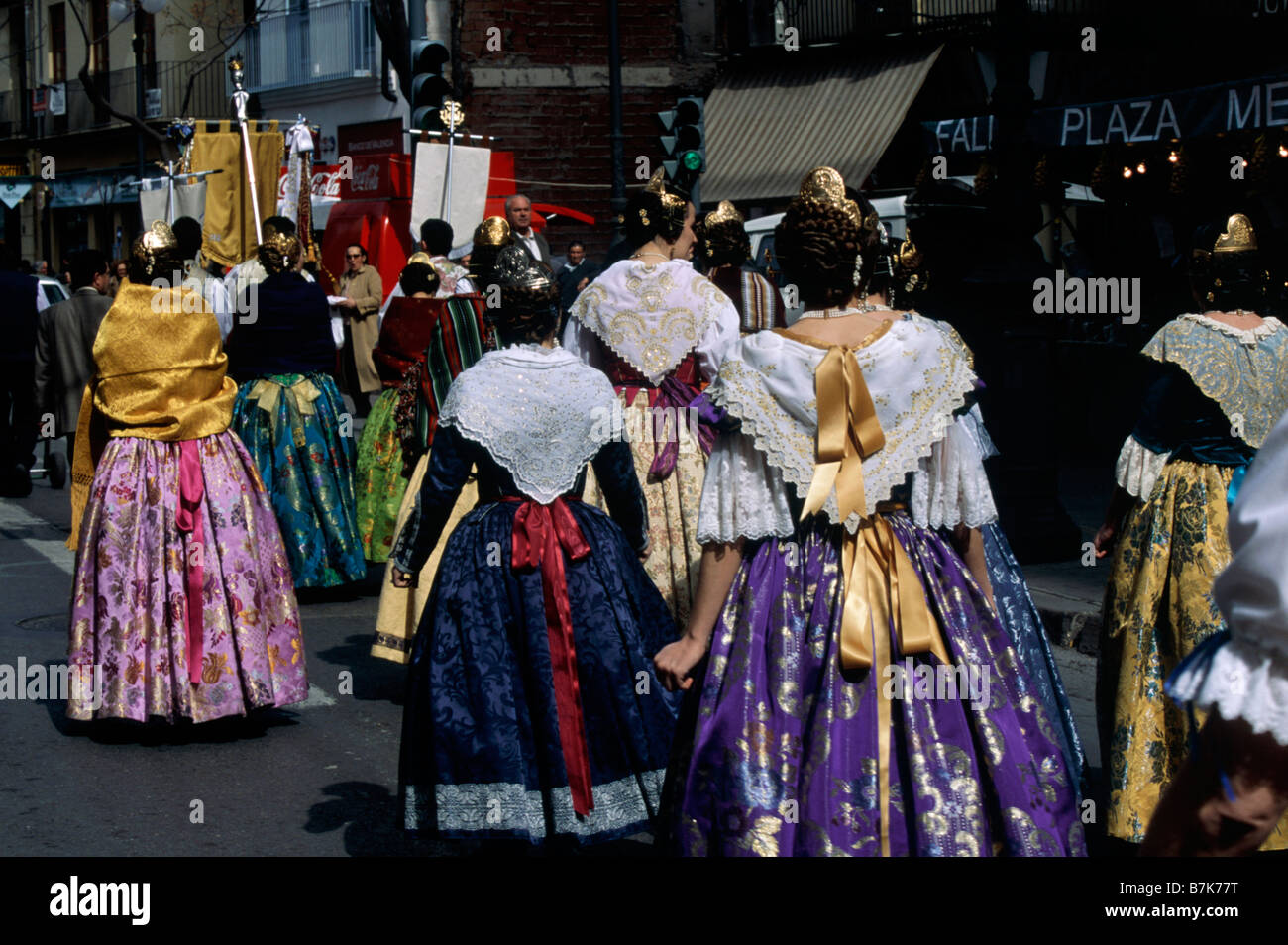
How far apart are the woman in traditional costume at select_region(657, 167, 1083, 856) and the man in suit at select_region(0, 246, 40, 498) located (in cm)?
1161

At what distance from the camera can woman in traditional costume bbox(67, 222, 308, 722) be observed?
626 cm

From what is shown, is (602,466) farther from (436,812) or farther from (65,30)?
(65,30)

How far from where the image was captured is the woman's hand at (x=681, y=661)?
3.35m

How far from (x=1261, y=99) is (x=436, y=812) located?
327 inches

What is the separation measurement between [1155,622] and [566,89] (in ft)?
66.6

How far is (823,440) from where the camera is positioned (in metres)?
3.35

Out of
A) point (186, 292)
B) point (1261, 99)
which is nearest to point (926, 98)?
point (1261, 99)

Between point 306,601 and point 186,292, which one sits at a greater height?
point 186,292

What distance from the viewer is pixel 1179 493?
16.1ft

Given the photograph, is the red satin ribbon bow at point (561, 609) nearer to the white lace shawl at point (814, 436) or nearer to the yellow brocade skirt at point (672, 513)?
the white lace shawl at point (814, 436)

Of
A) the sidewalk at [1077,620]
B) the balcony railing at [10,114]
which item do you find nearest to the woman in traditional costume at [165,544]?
the sidewalk at [1077,620]

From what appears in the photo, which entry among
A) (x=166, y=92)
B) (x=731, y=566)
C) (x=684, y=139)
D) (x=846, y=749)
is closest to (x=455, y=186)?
(x=684, y=139)

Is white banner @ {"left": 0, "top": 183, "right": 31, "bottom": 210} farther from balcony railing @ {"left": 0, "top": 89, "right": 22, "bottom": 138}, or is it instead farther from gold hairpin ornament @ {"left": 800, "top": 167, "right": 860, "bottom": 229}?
gold hairpin ornament @ {"left": 800, "top": 167, "right": 860, "bottom": 229}

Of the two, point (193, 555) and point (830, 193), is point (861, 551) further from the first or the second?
point (193, 555)
